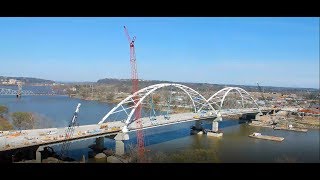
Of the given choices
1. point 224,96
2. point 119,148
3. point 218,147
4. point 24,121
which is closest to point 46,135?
point 119,148

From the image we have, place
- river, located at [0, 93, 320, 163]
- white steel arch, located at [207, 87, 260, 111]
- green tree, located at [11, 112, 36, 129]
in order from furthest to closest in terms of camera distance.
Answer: white steel arch, located at [207, 87, 260, 111] → green tree, located at [11, 112, 36, 129] → river, located at [0, 93, 320, 163]

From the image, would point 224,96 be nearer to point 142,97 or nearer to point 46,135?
point 142,97

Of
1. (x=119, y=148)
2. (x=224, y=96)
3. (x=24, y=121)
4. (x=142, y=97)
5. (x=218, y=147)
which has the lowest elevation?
(x=218, y=147)

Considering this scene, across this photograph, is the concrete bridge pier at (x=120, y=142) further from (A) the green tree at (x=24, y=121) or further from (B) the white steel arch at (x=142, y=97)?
(A) the green tree at (x=24, y=121)

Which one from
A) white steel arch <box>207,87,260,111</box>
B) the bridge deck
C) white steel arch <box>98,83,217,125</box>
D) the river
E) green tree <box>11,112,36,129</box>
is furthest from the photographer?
white steel arch <box>207,87,260,111</box>

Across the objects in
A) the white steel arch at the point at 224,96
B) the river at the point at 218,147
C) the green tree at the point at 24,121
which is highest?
the white steel arch at the point at 224,96

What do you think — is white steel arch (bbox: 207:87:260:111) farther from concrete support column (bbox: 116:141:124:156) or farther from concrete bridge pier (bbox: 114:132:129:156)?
concrete support column (bbox: 116:141:124:156)

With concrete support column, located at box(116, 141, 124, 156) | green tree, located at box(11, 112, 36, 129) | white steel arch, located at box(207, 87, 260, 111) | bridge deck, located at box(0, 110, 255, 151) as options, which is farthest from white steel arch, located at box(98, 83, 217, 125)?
green tree, located at box(11, 112, 36, 129)

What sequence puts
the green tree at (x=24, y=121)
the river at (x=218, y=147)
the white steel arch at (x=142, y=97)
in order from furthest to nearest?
1. the green tree at (x=24, y=121)
2. the white steel arch at (x=142, y=97)
3. the river at (x=218, y=147)

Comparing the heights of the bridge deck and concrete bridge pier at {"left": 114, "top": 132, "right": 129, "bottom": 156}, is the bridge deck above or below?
above

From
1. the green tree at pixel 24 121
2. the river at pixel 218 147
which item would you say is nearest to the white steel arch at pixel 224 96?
the river at pixel 218 147
